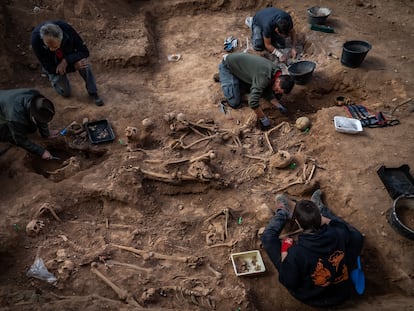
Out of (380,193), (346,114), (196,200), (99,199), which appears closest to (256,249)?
(196,200)

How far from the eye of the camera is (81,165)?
551cm

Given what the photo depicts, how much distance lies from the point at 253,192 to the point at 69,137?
3.14 metres

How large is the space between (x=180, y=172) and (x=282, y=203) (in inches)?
A: 58.9

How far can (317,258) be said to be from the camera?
3.47 meters

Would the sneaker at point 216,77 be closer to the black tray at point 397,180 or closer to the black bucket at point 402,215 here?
the black tray at point 397,180

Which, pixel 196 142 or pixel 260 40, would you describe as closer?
pixel 196 142

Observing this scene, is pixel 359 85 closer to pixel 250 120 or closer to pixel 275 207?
pixel 250 120

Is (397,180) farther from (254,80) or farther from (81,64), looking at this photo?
(81,64)

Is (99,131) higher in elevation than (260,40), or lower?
lower

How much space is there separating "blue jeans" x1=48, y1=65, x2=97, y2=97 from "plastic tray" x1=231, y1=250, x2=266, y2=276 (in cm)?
400

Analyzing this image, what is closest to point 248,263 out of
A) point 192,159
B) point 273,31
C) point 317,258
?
point 317,258

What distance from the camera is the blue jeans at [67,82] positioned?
6.28 meters

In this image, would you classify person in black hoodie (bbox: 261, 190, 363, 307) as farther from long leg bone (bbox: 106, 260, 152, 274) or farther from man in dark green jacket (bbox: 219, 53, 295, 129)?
man in dark green jacket (bbox: 219, 53, 295, 129)

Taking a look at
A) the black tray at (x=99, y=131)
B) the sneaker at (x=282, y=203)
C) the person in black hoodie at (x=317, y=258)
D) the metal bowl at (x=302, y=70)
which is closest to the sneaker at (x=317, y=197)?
the sneaker at (x=282, y=203)
